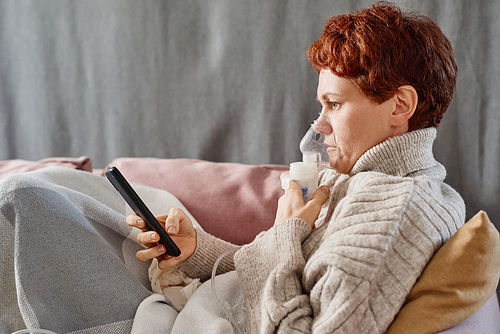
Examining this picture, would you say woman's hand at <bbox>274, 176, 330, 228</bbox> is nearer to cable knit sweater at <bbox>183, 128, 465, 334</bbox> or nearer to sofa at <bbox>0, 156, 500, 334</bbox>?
cable knit sweater at <bbox>183, 128, 465, 334</bbox>

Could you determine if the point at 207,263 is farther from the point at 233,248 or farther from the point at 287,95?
the point at 287,95

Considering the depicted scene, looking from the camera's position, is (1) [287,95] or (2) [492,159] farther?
(1) [287,95]

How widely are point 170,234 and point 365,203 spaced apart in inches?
20.9

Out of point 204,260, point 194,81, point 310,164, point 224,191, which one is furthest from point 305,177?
point 194,81

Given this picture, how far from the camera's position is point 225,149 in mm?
1820

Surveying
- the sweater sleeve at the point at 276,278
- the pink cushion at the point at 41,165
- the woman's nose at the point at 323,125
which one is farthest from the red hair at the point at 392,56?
the pink cushion at the point at 41,165

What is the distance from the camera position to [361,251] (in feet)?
2.33

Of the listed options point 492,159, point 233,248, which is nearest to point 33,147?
point 233,248

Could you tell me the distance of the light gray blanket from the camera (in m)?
0.83

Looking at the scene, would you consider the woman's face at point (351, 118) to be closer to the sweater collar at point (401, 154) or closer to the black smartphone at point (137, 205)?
the sweater collar at point (401, 154)

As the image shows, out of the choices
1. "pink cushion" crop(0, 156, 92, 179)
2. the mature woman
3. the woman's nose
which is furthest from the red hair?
"pink cushion" crop(0, 156, 92, 179)

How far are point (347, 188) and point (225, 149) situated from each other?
3.21 feet

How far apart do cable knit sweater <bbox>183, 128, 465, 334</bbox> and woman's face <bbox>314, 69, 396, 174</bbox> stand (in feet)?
0.13

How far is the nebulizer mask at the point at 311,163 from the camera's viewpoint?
95cm
